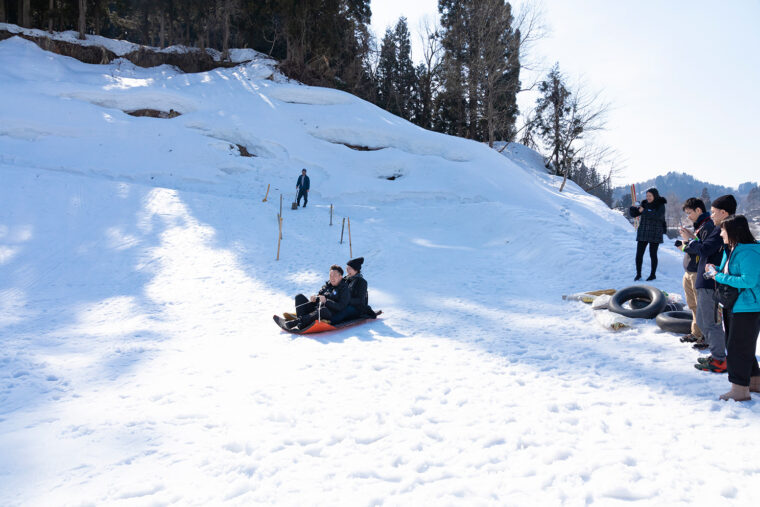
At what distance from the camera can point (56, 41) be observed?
2498cm

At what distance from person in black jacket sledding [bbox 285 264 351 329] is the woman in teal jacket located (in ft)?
15.1

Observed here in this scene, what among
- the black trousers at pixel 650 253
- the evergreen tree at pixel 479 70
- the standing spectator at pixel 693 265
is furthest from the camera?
the evergreen tree at pixel 479 70

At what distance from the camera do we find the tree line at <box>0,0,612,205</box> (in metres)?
28.7

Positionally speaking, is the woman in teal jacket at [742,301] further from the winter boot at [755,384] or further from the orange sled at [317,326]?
the orange sled at [317,326]

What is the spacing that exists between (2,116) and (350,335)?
19471mm

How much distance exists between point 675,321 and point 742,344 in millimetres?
2068

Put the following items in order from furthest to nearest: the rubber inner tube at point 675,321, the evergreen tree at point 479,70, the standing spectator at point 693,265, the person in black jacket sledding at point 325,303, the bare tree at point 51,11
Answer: the evergreen tree at point 479,70 → the bare tree at point 51,11 → the person in black jacket sledding at point 325,303 → the rubber inner tube at point 675,321 → the standing spectator at point 693,265

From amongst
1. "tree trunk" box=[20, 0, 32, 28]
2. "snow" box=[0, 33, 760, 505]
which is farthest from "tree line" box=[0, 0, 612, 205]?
"snow" box=[0, 33, 760, 505]

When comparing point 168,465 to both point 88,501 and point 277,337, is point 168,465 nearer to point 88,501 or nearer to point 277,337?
point 88,501

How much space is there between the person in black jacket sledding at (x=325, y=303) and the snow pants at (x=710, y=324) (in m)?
4.48

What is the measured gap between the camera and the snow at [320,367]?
2.88 meters

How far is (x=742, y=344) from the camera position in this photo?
12.2 feet

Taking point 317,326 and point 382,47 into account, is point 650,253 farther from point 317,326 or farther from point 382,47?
point 382,47

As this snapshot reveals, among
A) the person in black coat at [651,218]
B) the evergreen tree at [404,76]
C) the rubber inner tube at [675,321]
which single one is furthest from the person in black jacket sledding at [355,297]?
the evergreen tree at [404,76]
